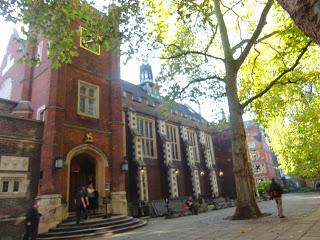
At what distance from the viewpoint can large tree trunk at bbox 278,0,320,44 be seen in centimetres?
219

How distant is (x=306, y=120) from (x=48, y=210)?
816 inches

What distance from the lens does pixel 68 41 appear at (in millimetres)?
9578

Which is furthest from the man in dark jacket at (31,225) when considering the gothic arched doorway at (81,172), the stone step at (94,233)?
the gothic arched doorway at (81,172)

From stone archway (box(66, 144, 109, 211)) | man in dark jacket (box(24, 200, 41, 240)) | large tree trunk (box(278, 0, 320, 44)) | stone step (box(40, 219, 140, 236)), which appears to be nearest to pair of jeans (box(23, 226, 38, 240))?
man in dark jacket (box(24, 200, 41, 240))

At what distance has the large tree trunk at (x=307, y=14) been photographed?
2192 mm

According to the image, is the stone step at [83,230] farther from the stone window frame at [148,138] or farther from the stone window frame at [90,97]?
the stone window frame at [148,138]

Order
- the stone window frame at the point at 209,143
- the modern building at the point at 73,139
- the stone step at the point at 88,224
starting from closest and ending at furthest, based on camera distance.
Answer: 1. the stone step at the point at 88,224
2. the modern building at the point at 73,139
3. the stone window frame at the point at 209,143

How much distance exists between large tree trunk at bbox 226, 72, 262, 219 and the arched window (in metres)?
15.5

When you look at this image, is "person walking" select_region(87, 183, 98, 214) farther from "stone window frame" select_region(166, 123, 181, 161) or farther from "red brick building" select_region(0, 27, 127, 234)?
"stone window frame" select_region(166, 123, 181, 161)

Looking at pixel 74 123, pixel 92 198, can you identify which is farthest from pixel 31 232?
pixel 74 123

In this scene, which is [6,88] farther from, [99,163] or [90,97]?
[99,163]

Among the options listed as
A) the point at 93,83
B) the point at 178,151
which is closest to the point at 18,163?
the point at 93,83

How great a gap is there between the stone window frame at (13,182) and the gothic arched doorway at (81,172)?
3.06 metres

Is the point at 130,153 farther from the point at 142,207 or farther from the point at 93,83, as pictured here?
the point at 93,83
